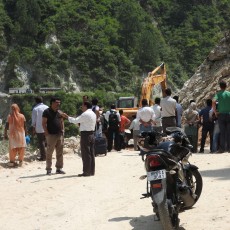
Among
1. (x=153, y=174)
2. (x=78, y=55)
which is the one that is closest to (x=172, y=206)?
(x=153, y=174)

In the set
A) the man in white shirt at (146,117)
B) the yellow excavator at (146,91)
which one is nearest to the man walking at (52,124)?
the man in white shirt at (146,117)

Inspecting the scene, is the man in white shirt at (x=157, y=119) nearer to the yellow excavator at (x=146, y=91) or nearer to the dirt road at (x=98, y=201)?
the dirt road at (x=98, y=201)

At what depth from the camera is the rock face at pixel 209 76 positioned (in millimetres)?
19078

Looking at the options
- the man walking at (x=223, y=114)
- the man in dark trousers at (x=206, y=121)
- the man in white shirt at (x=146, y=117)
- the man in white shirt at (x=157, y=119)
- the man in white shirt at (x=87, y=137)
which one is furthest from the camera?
the man in white shirt at (x=157, y=119)

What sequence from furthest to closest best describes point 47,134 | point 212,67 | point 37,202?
point 212,67
point 47,134
point 37,202

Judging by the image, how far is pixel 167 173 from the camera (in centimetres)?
562

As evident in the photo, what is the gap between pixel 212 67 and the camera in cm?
2067

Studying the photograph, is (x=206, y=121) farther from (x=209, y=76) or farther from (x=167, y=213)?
(x=167, y=213)

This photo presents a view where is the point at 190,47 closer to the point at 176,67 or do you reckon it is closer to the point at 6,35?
the point at 176,67

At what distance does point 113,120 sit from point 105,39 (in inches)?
4113

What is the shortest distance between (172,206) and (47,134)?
18.4ft

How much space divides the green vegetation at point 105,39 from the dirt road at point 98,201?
94209 mm

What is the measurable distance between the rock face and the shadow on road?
41.4ft

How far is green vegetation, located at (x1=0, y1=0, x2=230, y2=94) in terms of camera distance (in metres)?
110
